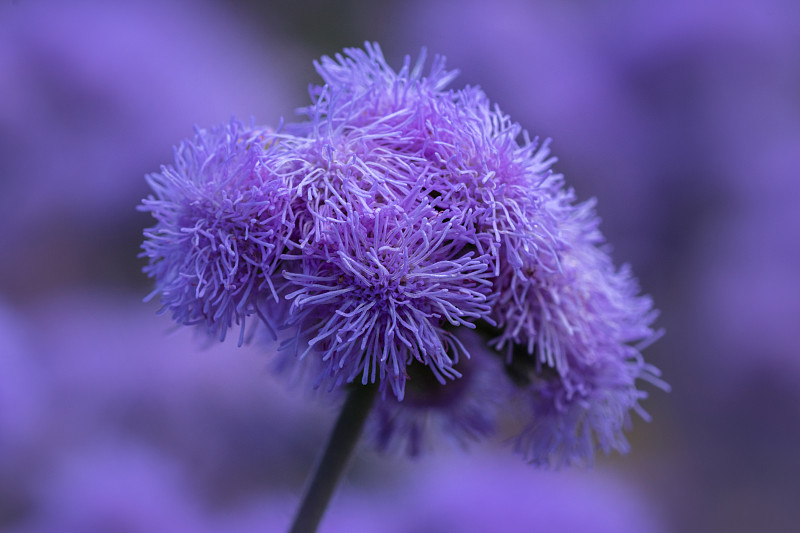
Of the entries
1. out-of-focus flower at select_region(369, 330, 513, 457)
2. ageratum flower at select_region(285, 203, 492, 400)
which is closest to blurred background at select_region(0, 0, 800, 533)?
out-of-focus flower at select_region(369, 330, 513, 457)

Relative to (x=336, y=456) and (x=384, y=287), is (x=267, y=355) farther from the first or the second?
(x=384, y=287)

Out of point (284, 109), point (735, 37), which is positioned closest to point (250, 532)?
point (284, 109)

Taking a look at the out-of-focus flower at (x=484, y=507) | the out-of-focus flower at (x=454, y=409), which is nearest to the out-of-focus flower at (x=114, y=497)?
the out-of-focus flower at (x=484, y=507)

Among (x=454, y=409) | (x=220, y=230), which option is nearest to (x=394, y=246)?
(x=220, y=230)

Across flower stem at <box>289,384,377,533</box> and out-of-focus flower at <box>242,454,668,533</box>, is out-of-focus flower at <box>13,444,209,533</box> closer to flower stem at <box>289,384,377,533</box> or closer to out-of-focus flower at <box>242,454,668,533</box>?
out-of-focus flower at <box>242,454,668,533</box>

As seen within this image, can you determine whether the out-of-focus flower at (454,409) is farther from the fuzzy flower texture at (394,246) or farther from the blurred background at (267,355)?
the blurred background at (267,355)

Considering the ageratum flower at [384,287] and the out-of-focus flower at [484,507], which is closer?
the ageratum flower at [384,287]
